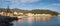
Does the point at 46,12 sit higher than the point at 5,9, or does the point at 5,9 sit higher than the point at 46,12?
the point at 5,9

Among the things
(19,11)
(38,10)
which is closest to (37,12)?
(38,10)

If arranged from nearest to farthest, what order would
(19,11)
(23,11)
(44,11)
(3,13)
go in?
(3,13) < (19,11) < (23,11) < (44,11)

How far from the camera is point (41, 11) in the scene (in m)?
38.9

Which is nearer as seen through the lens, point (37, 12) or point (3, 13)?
point (3, 13)

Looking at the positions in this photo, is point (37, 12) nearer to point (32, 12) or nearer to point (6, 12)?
point (32, 12)

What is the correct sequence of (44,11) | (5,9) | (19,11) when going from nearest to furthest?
1. (5,9)
2. (19,11)
3. (44,11)

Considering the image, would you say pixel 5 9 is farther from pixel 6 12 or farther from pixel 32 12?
pixel 32 12

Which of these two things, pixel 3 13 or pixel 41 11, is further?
pixel 41 11

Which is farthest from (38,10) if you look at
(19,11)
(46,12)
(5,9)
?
(5,9)

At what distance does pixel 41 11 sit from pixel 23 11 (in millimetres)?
6810

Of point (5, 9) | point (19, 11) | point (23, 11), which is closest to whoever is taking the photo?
point (5, 9)

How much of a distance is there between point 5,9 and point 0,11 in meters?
2.41

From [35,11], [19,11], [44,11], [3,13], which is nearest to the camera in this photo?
[3,13]

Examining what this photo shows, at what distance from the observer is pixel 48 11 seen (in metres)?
41.1
